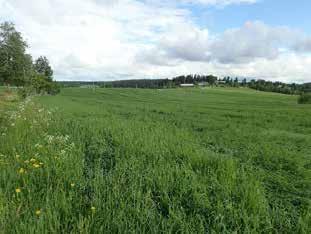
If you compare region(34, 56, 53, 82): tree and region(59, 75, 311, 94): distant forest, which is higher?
region(34, 56, 53, 82): tree

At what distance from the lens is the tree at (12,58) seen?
55.1 metres

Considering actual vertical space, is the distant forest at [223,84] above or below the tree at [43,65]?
below

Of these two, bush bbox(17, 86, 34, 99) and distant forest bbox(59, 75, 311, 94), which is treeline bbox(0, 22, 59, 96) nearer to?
bush bbox(17, 86, 34, 99)

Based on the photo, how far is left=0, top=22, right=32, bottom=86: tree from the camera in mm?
55056

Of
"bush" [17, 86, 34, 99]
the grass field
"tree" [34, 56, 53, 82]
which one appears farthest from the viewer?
"tree" [34, 56, 53, 82]

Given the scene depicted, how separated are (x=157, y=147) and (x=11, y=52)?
181ft

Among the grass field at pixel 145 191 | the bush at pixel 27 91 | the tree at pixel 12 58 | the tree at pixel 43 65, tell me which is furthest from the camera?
the tree at pixel 43 65

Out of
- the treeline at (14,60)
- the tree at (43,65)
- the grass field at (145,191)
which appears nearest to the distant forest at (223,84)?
the tree at (43,65)

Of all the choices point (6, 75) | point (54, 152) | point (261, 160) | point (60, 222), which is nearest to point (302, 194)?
point (261, 160)

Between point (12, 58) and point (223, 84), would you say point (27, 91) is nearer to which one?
point (12, 58)

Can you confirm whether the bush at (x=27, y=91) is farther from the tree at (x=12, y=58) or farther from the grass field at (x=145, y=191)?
the tree at (x=12, y=58)

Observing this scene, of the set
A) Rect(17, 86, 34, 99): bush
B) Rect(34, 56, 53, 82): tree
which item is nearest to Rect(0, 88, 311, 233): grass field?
Rect(17, 86, 34, 99): bush

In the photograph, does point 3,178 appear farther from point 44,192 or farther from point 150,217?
point 150,217

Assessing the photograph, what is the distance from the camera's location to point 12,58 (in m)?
56.0
